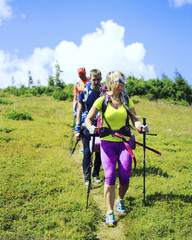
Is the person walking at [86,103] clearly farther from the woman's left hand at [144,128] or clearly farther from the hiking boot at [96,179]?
the woman's left hand at [144,128]

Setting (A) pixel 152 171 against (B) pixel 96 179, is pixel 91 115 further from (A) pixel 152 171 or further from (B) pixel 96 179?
(A) pixel 152 171

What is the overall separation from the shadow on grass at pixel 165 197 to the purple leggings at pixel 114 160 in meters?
1.07

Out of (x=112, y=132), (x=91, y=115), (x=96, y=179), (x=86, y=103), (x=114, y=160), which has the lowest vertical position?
(x=96, y=179)

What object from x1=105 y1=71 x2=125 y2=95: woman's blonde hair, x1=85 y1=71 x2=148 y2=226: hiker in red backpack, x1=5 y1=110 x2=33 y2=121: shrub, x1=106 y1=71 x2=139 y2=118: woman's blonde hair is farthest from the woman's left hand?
x1=5 y1=110 x2=33 y2=121: shrub

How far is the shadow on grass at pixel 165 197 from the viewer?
5393 millimetres

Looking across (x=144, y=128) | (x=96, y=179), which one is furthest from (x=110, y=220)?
(x=96, y=179)

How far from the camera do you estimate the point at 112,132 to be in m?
4.60

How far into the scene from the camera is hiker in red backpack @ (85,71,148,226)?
455 centimetres

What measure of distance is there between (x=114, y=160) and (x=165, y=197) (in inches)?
72.6

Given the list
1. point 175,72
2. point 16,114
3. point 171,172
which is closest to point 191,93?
point 175,72

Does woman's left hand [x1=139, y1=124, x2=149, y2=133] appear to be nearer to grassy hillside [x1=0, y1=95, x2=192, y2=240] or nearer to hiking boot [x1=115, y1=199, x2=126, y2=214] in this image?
hiking boot [x1=115, y1=199, x2=126, y2=214]

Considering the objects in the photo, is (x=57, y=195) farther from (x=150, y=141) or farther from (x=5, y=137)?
(x=150, y=141)

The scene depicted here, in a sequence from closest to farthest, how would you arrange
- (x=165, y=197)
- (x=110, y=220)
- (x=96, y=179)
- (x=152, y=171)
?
(x=110, y=220), (x=165, y=197), (x=96, y=179), (x=152, y=171)

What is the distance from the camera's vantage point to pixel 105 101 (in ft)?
15.3
